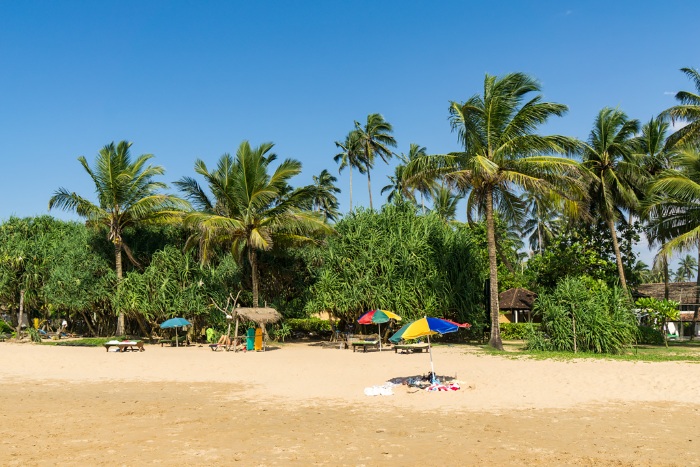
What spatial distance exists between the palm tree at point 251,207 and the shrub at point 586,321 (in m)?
11.1

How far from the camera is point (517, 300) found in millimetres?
33594

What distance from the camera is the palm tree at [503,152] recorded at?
69.9ft

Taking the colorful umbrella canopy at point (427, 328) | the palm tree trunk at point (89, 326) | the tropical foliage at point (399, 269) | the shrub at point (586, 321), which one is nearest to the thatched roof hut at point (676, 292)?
the tropical foliage at point (399, 269)

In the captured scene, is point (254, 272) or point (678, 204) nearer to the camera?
point (678, 204)

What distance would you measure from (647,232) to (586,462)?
90.9 ft

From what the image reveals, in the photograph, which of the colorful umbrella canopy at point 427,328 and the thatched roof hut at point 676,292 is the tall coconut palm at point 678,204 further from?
the thatched roof hut at point 676,292

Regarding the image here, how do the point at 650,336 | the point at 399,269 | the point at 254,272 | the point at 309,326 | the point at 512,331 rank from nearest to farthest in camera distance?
the point at 254,272 < the point at 399,269 < the point at 650,336 < the point at 512,331 < the point at 309,326

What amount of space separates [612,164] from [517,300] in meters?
9.35

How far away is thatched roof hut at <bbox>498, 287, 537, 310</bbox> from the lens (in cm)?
3278

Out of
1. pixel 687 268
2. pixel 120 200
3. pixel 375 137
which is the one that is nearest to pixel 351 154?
pixel 375 137

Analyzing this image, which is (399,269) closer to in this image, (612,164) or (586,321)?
(586,321)

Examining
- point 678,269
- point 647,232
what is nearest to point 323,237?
point 647,232

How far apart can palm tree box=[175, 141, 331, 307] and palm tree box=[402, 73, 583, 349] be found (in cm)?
676

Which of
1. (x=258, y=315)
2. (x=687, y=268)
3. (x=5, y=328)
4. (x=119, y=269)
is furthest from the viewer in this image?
(x=687, y=268)
